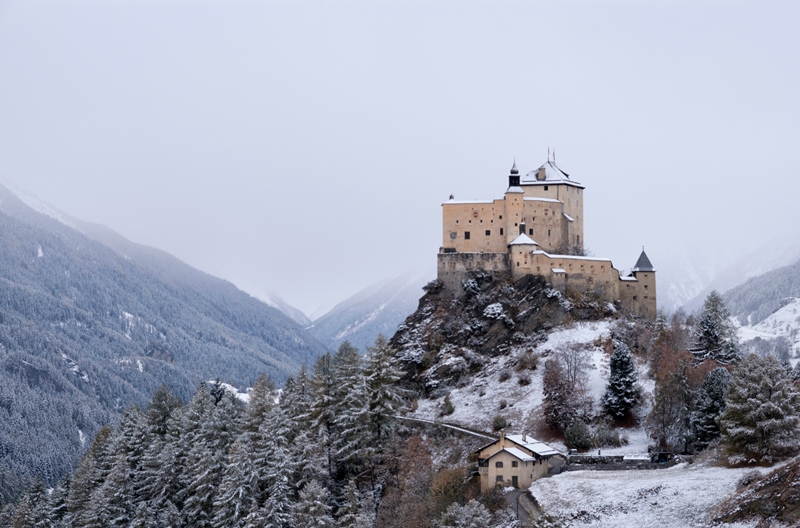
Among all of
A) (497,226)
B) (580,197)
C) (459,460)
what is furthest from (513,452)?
(580,197)

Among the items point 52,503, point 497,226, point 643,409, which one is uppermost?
point 497,226

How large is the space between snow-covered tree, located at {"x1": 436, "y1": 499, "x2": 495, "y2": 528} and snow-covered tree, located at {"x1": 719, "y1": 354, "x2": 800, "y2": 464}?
51.1 ft

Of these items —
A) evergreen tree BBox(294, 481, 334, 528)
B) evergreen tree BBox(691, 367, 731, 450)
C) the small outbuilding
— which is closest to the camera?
evergreen tree BBox(691, 367, 731, 450)

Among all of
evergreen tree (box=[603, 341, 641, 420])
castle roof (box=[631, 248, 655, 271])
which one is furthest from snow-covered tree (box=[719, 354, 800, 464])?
castle roof (box=[631, 248, 655, 271])

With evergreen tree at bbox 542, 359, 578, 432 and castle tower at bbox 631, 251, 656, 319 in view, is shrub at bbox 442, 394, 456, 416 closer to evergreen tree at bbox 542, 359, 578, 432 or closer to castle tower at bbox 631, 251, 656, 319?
evergreen tree at bbox 542, 359, 578, 432

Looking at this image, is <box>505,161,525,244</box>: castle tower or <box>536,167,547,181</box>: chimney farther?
<box>536,167,547,181</box>: chimney

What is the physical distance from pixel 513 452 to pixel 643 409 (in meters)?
16.7

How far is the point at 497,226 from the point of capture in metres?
98.9

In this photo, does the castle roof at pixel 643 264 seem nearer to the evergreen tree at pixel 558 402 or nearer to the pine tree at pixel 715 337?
the pine tree at pixel 715 337

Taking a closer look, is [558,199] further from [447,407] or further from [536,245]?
[447,407]

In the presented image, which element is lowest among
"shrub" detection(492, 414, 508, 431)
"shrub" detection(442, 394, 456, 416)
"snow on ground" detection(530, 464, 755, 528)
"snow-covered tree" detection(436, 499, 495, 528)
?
"snow-covered tree" detection(436, 499, 495, 528)

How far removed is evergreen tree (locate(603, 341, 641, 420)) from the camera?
76250mm

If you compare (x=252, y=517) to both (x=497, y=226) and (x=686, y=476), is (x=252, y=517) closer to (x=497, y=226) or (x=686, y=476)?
(x=686, y=476)

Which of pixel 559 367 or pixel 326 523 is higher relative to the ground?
pixel 559 367
